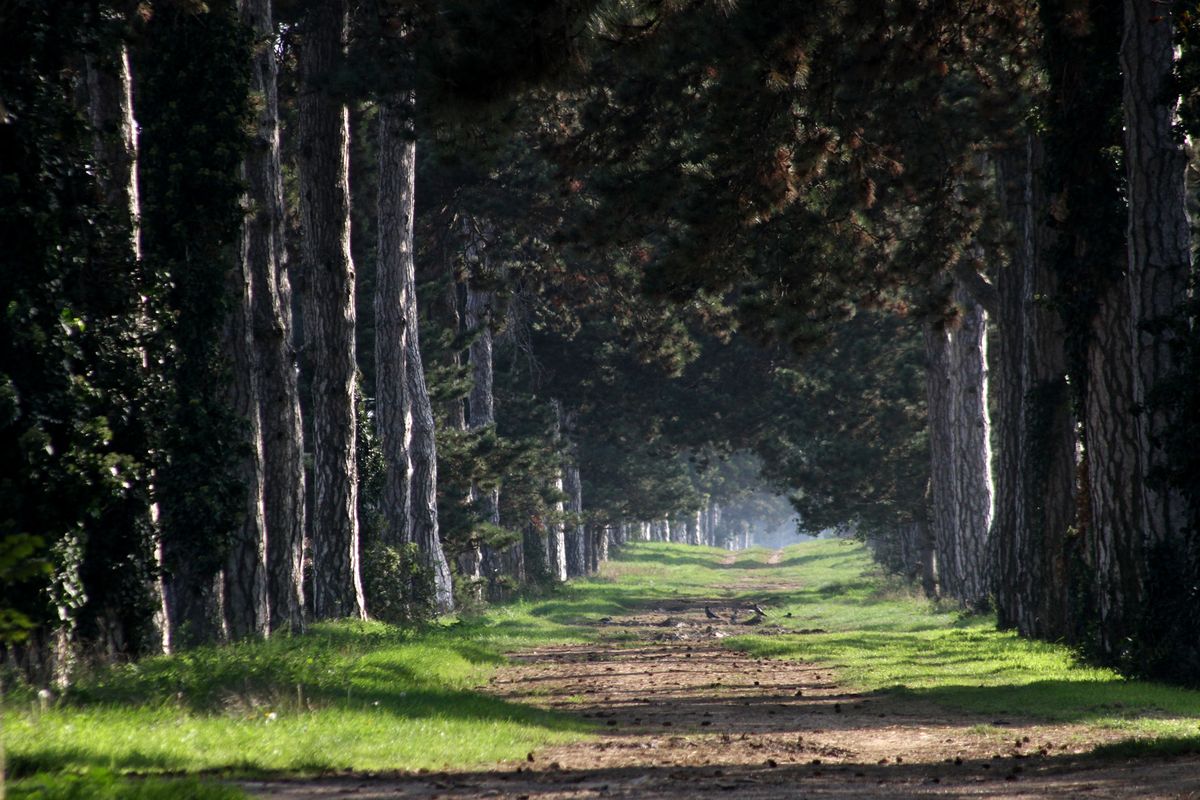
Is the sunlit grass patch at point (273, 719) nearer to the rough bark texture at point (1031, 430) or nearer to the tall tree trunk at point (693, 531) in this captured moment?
the rough bark texture at point (1031, 430)

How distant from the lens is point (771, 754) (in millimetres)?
11211

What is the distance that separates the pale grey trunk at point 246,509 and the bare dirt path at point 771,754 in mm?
3764

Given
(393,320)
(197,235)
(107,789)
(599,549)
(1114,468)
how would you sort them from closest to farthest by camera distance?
(107,789) < (1114,468) < (197,235) < (393,320) < (599,549)

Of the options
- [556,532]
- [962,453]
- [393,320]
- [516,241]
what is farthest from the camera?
[556,532]

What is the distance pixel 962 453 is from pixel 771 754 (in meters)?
21.0

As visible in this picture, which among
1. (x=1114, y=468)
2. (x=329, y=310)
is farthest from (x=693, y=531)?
(x=1114, y=468)

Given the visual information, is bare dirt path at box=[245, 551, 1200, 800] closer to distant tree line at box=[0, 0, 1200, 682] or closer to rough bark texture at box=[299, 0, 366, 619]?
distant tree line at box=[0, 0, 1200, 682]

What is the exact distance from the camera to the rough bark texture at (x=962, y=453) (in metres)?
30.5

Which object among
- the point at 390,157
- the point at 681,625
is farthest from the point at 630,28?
the point at 681,625

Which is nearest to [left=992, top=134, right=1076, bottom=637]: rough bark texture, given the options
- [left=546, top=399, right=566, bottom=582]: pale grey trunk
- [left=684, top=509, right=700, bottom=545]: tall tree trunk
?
[left=546, top=399, right=566, bottom=582]: pale grey trunk

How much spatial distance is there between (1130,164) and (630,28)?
735 cm

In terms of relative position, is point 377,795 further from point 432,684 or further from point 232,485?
point 232,485

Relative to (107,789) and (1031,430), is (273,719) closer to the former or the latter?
(107,789)

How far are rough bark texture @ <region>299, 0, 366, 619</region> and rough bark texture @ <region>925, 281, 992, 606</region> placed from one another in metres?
13.6
